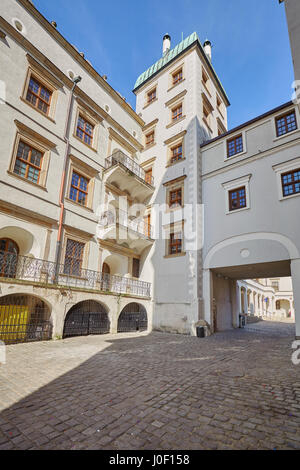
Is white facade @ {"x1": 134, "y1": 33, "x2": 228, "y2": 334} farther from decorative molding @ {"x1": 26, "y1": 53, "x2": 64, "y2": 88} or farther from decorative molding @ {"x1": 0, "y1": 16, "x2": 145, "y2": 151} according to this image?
decorative molding @ {"x1": 26, "y1": 53, "x2": 64, "y2": 88}

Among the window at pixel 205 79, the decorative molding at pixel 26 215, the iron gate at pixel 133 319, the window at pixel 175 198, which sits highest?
the window at pixel 205 79

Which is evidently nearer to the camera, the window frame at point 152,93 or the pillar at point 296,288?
the pillar at point 296,288

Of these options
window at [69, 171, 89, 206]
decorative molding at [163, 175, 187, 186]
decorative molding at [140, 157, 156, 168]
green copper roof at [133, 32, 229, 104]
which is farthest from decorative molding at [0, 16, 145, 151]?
window at [69, 171, 89, 206]

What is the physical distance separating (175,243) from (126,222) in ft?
12.8

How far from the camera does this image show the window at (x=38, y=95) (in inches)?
528

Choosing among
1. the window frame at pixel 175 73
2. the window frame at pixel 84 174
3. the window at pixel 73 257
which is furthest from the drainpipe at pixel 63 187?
the window frame at pixel 175 73

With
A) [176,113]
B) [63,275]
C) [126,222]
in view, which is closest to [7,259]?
[63,275]

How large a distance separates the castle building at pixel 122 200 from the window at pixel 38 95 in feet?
0.22

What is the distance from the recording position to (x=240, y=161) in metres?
15.4

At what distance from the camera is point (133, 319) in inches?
611

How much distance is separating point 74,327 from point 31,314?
204cm

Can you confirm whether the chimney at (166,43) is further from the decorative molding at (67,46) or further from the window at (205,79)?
the decorative molding at (67,46)

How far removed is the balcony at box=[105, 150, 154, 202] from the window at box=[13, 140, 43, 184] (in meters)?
4.70
